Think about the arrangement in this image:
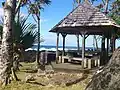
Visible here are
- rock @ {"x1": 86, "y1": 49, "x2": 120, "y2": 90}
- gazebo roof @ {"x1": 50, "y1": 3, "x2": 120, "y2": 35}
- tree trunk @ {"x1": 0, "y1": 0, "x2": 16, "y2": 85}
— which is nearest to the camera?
rock @ {"x1": 86, "y1": 49, "x2": 120, "y2": 90}

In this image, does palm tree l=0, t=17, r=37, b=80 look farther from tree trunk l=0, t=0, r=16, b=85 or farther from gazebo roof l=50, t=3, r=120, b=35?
tree trunk l=0, t=0, r=16, b=85

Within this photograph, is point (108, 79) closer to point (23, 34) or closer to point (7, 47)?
point (7, 47)

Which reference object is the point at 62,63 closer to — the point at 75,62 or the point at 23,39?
the point at 75,62

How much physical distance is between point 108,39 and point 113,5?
15817mm

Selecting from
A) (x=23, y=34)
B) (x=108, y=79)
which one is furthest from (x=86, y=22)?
(x=108, y=79)

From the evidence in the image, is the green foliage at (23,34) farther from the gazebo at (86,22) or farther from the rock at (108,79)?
the rock at (108,79)

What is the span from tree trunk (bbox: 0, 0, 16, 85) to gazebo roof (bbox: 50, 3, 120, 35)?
6769 millimetres

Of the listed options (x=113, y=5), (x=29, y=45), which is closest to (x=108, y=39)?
(x=29, y=45)

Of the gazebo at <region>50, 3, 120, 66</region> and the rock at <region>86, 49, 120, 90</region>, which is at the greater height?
the gazebo at <region>50, 3, 120, 66</region>

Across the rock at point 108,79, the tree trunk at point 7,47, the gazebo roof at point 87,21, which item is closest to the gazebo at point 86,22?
the gazebo roof at point 87,21

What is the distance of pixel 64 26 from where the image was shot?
720 inches

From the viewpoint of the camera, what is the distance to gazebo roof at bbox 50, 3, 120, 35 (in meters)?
17.6

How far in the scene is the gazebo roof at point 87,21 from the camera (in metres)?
17.6

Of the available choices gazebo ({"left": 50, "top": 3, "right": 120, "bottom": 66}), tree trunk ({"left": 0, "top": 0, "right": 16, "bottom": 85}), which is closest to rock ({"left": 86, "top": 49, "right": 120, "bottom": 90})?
tree trunk ({"left": 0, "top": 0, "right": 16, "bottom": 85})
